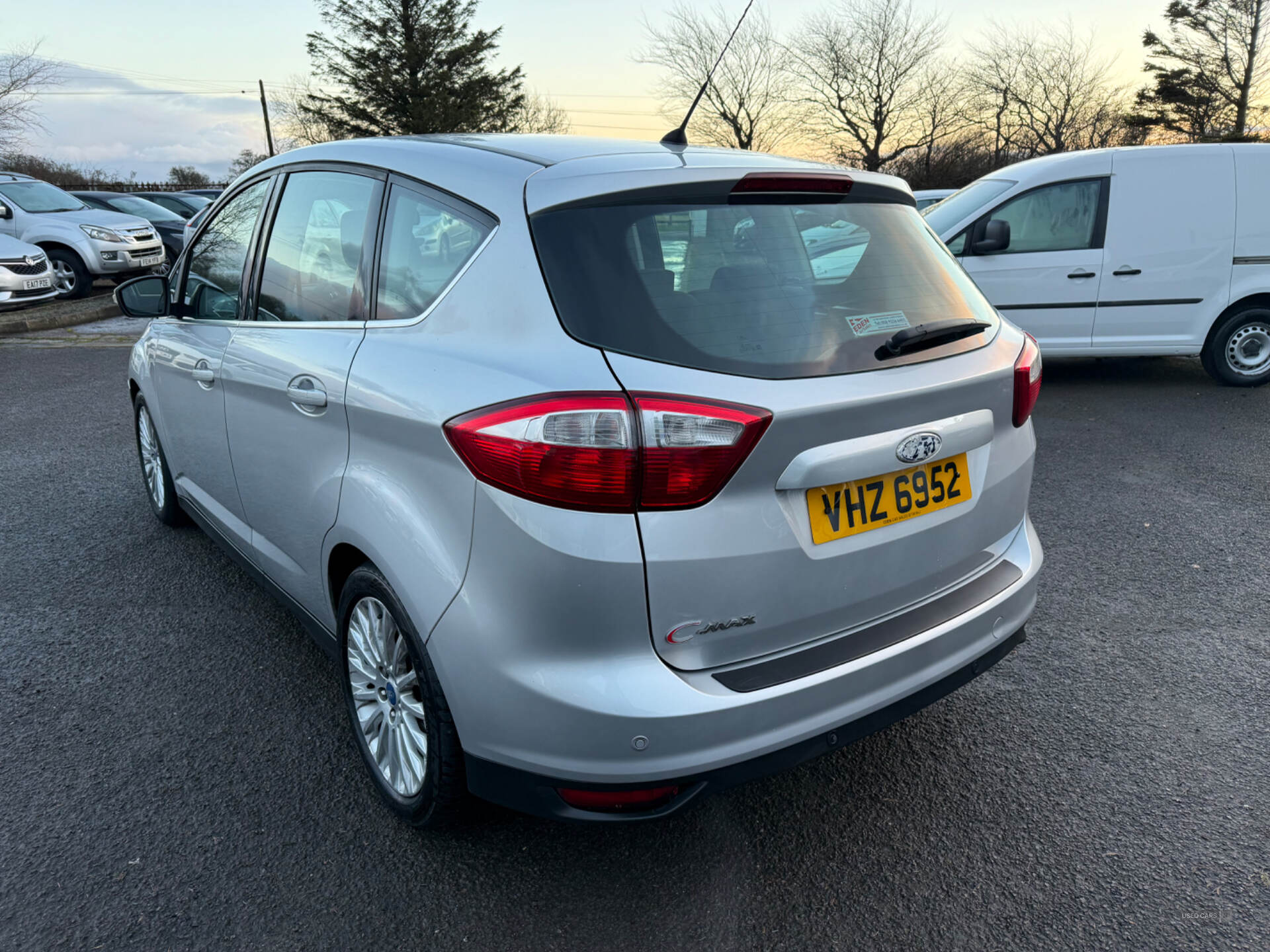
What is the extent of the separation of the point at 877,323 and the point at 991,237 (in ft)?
18.6

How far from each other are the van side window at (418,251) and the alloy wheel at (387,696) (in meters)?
0.74

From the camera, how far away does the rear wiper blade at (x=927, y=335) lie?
6.78ft

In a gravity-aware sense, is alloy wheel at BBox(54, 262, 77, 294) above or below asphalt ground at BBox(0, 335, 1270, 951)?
above

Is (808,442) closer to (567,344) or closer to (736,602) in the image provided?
(736,602)

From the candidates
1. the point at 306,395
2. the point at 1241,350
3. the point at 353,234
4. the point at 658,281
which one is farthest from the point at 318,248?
the point at 1241,350

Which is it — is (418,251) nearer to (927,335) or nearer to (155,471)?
(927,335)

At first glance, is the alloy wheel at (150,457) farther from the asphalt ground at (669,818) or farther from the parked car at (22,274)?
the parked car at (22,274)

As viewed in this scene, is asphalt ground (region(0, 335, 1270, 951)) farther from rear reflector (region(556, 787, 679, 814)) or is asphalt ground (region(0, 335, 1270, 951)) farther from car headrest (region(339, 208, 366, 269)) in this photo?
car headrest (region(339, 208, 366, 269))

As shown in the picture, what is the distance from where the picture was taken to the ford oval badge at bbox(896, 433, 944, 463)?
199 centimetres

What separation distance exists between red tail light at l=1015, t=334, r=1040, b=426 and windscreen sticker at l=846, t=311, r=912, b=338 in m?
0.40

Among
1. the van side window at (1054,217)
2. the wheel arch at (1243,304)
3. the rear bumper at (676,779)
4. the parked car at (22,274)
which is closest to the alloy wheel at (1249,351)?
the wheel arch at (1243,304)

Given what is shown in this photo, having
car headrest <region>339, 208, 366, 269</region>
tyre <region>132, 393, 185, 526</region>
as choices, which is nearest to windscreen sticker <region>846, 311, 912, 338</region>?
car headrest <region>339, 208, 366, 269</region>

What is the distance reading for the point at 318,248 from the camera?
2.74 meters

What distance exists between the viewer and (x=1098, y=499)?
4.85m
